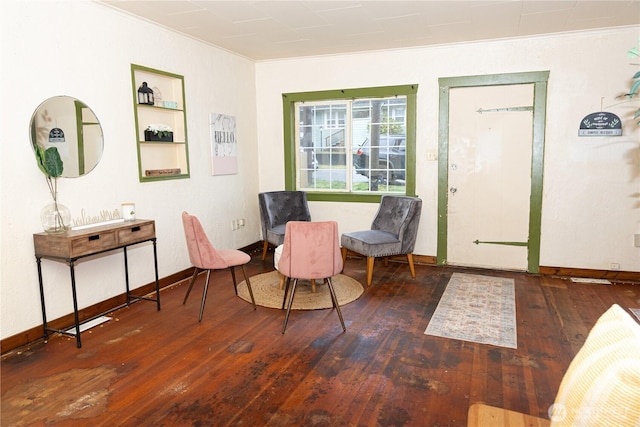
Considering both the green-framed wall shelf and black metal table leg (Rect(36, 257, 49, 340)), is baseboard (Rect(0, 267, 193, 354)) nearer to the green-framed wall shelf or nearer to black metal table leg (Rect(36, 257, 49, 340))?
black metal table leg (Rect(36, 257, 49, 340))

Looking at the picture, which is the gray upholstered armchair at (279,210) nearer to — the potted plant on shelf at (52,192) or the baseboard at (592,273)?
the potted plant on shelf at (52,192)

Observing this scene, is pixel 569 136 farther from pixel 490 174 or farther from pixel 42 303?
pixel 42 303

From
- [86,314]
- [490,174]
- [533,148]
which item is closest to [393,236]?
[490,174]

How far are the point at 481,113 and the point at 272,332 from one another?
11.1 ft

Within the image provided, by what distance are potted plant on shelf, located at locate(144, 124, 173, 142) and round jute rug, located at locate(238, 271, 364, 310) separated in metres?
1.66

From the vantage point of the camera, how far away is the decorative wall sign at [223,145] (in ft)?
16.3

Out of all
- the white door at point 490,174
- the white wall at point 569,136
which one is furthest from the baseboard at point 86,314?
the white door at point 490,174

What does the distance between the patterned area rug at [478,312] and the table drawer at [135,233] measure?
236 cm

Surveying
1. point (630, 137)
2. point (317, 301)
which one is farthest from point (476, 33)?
point (317, 301)

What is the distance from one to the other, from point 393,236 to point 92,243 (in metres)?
2.90

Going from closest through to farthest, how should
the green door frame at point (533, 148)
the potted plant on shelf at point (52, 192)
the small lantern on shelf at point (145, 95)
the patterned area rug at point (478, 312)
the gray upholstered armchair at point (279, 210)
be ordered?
the potted plant on shelf at point (52, 192) → the patterned area rug at point (478, 312) → the small lantern on shelf at point (145, 95) → the green door frame at point (533, 148) → the gray upholstered armchair at point (279, 210)

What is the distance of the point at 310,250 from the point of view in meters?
3.25

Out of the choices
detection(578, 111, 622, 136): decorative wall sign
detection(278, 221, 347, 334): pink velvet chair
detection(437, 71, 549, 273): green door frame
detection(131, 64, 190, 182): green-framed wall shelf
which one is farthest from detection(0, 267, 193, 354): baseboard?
detection(578, 111, 622, 136): decorative wall sign

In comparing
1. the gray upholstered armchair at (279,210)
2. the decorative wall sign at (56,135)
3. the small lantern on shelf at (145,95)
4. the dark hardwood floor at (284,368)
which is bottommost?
the dark hardwood floor at (284,368)
